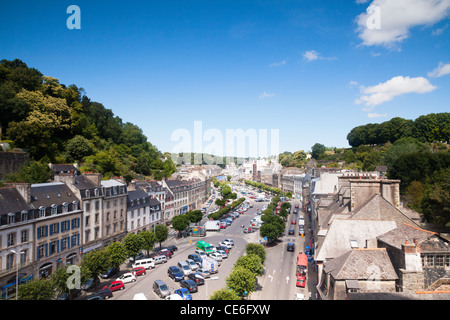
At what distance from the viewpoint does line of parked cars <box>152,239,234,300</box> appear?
Answer: 26.7m

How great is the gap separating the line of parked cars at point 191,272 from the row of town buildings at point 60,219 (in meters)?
12.3

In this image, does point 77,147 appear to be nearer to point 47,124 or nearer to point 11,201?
point 47,124

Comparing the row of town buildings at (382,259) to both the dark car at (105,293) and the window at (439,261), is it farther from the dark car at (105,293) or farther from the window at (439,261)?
the dark car at (105,293)

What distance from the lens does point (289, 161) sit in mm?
175375

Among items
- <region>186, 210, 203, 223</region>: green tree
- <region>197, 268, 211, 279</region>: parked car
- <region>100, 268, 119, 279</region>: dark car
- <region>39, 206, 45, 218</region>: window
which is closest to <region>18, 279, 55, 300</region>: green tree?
Answer: <region>100, 268, 119, 279</region>: dark car

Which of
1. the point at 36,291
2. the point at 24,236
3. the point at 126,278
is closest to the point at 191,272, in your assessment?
the point at 126,278

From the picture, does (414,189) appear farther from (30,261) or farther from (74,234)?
(30,261)

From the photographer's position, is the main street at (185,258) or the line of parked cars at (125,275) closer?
the line of parked cars at (125,275)

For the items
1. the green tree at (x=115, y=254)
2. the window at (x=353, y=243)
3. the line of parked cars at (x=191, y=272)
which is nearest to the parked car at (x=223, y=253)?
the line of parked cars at (x=191, y=272)

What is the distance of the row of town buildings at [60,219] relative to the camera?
27281mm

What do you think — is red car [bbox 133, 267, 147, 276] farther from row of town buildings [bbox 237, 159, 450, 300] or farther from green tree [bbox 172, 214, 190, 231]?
row of town buildings [bbox 237, 159, 450, 300]

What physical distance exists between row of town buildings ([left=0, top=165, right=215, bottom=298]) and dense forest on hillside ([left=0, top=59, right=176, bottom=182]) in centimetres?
574

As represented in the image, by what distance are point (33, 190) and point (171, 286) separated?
62.1 ft
